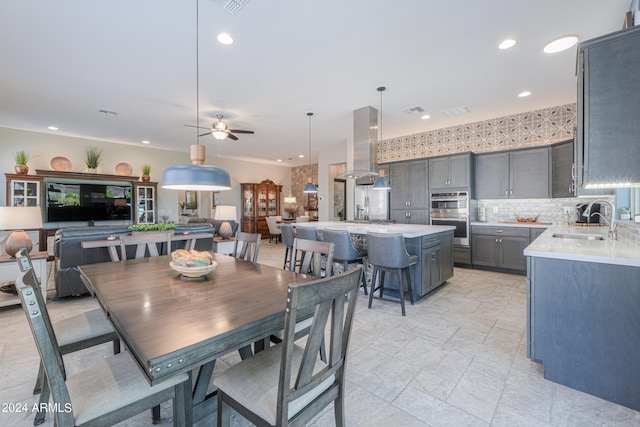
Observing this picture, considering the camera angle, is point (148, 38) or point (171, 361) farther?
point (148, 38)

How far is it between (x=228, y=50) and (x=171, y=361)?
10.1 ft

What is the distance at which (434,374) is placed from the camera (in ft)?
6.61

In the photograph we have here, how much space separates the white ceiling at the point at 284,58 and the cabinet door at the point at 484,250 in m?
2.27

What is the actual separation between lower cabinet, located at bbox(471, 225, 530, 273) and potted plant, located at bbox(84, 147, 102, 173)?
827 cm

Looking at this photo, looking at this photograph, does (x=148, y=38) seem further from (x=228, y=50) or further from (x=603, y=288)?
(x=603, y=288)

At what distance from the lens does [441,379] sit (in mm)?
1957

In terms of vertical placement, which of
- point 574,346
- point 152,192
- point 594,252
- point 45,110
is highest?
point 45,110

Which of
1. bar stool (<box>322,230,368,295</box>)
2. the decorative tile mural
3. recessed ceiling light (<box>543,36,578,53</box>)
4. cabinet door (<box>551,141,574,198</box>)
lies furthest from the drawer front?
bar stool (<box>322,230,368,295</box>)

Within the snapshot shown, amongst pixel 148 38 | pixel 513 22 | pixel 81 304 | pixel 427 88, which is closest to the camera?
pixel 513 22

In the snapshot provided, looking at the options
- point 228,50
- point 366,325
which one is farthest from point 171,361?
point 228,50

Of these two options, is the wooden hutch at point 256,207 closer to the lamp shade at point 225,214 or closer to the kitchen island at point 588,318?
the lamp shade at point 225,214

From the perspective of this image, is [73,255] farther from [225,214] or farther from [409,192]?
[409,192]

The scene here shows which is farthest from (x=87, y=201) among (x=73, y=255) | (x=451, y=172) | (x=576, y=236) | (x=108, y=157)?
(x=576, y=236)

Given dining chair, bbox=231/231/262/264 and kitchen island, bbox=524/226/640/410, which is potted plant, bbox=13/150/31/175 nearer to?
dining chair, bbox=231/231/262/264
